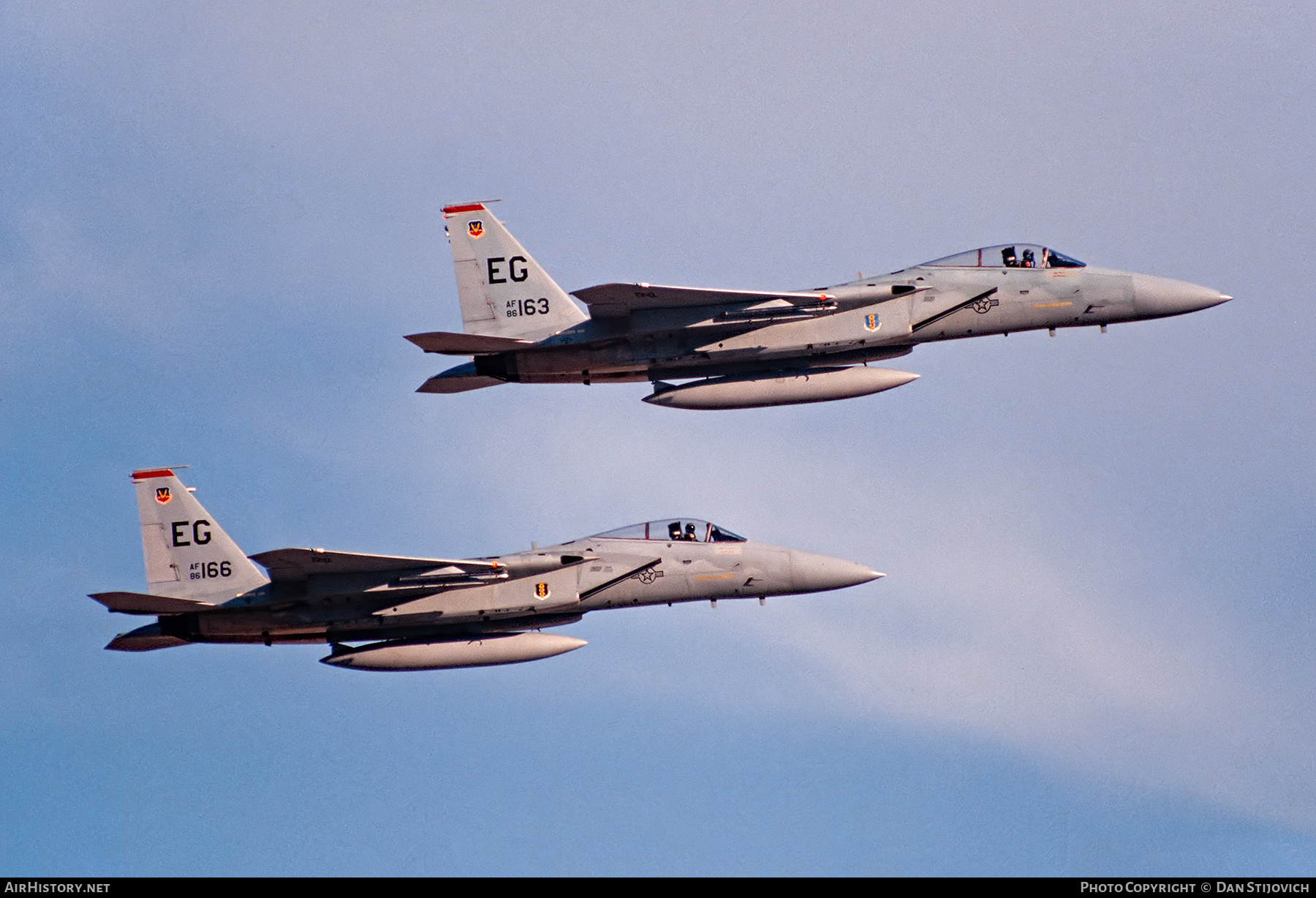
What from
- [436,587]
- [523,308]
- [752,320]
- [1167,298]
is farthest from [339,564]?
[1167,298]

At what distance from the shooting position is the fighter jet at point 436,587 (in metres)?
41.2

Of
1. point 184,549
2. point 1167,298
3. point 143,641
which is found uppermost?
point 1167,298

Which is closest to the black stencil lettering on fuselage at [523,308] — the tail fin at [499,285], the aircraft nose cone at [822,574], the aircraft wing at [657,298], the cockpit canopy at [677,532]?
the tail fin at [499,285]

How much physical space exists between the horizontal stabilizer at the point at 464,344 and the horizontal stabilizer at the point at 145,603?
22.6 feet

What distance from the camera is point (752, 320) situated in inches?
1688

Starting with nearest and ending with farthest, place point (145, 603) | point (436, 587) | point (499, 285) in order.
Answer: point (145, 603) < point (436, 587) < point (499, 285)

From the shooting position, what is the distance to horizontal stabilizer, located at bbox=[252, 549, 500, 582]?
130ft

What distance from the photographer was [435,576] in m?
41.0

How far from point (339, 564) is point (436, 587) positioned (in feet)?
7.09

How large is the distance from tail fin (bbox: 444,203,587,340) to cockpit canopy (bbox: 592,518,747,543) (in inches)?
176

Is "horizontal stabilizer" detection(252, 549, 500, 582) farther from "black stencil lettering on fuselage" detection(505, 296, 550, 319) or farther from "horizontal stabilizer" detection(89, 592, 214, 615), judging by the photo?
"black stencil lettering on fuselage" detection(505, 296, 550, 319)

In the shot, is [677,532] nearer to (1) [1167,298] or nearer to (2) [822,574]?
(2) [822,574]

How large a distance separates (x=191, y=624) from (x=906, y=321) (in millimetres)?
16222

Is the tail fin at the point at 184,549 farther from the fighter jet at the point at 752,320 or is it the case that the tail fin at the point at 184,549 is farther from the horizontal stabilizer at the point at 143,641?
the fighter jet at the point at 752,320
